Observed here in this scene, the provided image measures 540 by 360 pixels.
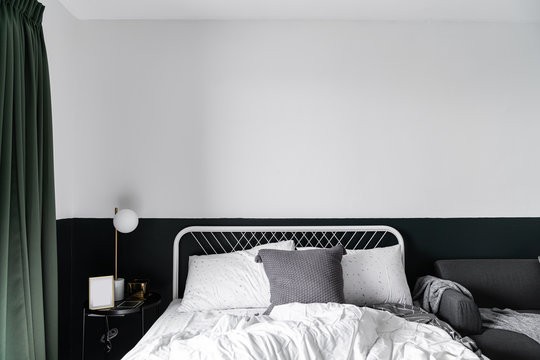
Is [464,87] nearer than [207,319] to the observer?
No

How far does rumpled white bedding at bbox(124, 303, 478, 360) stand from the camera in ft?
5.70

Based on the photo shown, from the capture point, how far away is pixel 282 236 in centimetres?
327

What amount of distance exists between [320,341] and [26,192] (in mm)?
1759

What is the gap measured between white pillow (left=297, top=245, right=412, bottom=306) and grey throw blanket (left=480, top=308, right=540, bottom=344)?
1.64ft

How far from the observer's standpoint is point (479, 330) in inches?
100

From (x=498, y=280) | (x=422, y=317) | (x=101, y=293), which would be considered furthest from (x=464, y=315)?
(x=101, y=293)

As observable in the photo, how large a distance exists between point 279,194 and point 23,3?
2015mm

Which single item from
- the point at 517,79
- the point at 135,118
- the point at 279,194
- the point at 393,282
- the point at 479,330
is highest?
the point at 517,79

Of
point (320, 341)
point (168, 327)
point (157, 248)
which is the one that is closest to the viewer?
point (320, 341)

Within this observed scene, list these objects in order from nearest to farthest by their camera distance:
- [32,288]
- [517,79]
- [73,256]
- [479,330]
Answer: [32,288], [479,330], [73,256], [517,79]

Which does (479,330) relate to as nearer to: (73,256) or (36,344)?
(36,344)

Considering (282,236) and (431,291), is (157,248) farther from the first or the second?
(431,291)

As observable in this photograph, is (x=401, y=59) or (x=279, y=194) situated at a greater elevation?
(x=401, y=59)

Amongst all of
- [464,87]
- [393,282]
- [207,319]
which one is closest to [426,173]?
[464,87]
